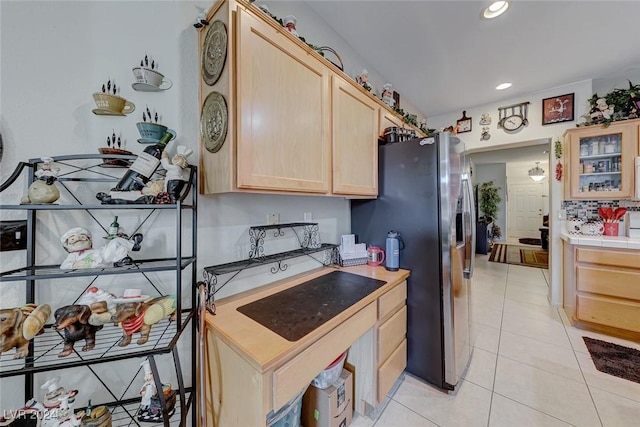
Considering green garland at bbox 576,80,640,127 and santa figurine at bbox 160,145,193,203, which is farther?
green garland at bbox 576,80,640,127

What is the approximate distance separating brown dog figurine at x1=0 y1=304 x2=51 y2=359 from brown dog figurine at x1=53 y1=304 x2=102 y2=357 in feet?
0.15

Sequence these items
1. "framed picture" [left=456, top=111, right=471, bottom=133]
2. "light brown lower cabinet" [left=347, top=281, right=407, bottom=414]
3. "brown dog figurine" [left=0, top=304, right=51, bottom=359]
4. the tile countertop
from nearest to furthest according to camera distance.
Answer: "brown dog figurine" [left=0, top=304, right=51, bottom=359] → "light brown lower cabinet" [left=347, top=281, right=407, bottom=414] → the tile countertop → "framed picture" [left=456, top=111, right=471, bottom=133]

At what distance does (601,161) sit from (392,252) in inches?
120

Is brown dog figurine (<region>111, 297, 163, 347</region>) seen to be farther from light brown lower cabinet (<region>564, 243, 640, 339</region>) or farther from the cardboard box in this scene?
light brown lower cabinet (<region>564, 243, 640, 339</region>)

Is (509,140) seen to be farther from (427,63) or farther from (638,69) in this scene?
(427,63)

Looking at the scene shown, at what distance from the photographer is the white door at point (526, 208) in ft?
23.7

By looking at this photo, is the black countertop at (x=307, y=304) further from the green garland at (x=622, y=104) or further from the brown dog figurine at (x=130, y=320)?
the green garland at (x=622, y=104)

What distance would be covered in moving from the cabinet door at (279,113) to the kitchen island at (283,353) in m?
0.65

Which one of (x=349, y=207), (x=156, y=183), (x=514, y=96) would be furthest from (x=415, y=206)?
(x=514, y=96)

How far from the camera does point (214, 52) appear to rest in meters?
1.07

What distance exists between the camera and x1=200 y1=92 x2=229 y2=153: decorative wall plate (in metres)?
1.02

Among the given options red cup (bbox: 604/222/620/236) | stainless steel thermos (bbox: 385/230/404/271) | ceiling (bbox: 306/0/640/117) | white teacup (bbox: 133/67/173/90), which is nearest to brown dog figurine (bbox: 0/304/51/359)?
white teacup (bbox: 133/67/173/90)

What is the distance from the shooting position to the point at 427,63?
244 cm

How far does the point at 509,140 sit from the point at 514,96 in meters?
0.59
